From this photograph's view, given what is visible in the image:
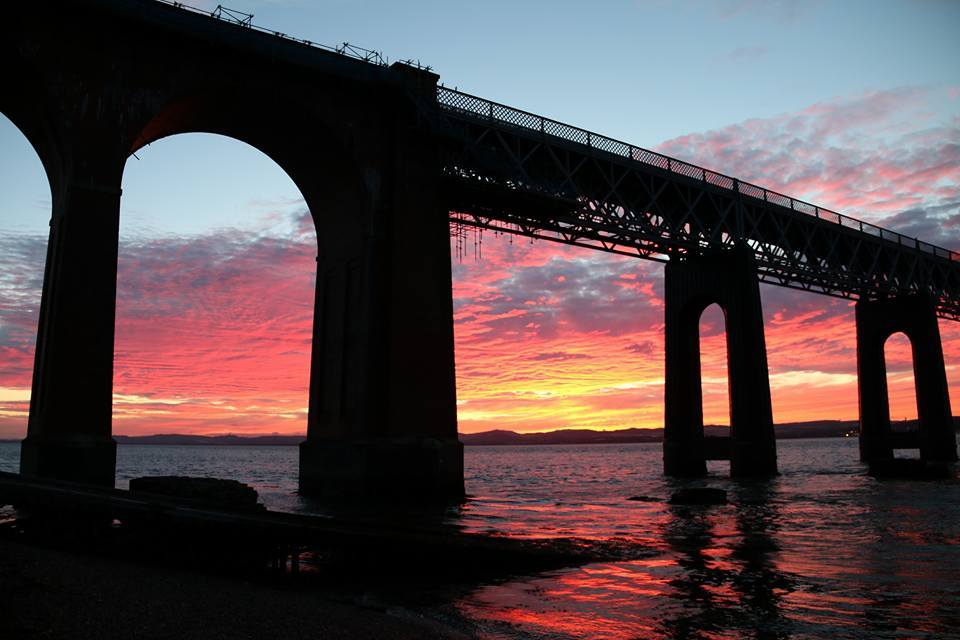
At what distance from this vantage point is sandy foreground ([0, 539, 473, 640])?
7688 mm

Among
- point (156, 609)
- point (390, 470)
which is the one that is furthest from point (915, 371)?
point (156, 609)

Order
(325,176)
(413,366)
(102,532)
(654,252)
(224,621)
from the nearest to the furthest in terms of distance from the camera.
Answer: (224,621) → (102,532) → (413,366) → (325,176) → (654,252)

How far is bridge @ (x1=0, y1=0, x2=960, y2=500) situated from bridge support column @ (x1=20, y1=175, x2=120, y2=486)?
5cm

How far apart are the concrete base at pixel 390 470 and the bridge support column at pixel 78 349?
832cm

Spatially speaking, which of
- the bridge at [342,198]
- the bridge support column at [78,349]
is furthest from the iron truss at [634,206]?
the bridge support column at [78,349]

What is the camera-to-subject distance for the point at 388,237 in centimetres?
3019

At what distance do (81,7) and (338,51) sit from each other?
886 cm

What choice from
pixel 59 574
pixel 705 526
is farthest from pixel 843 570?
pixel 59 574

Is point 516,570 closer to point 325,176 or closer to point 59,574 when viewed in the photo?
point 59,574

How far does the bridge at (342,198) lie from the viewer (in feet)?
75.4

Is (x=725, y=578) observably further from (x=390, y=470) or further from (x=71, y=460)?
(x=71, y=460)

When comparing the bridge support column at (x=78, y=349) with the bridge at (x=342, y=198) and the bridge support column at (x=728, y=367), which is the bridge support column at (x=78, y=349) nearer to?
the bridge at (x=342, y=198)

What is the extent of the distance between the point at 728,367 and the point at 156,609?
139ft

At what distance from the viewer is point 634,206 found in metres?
45.3
